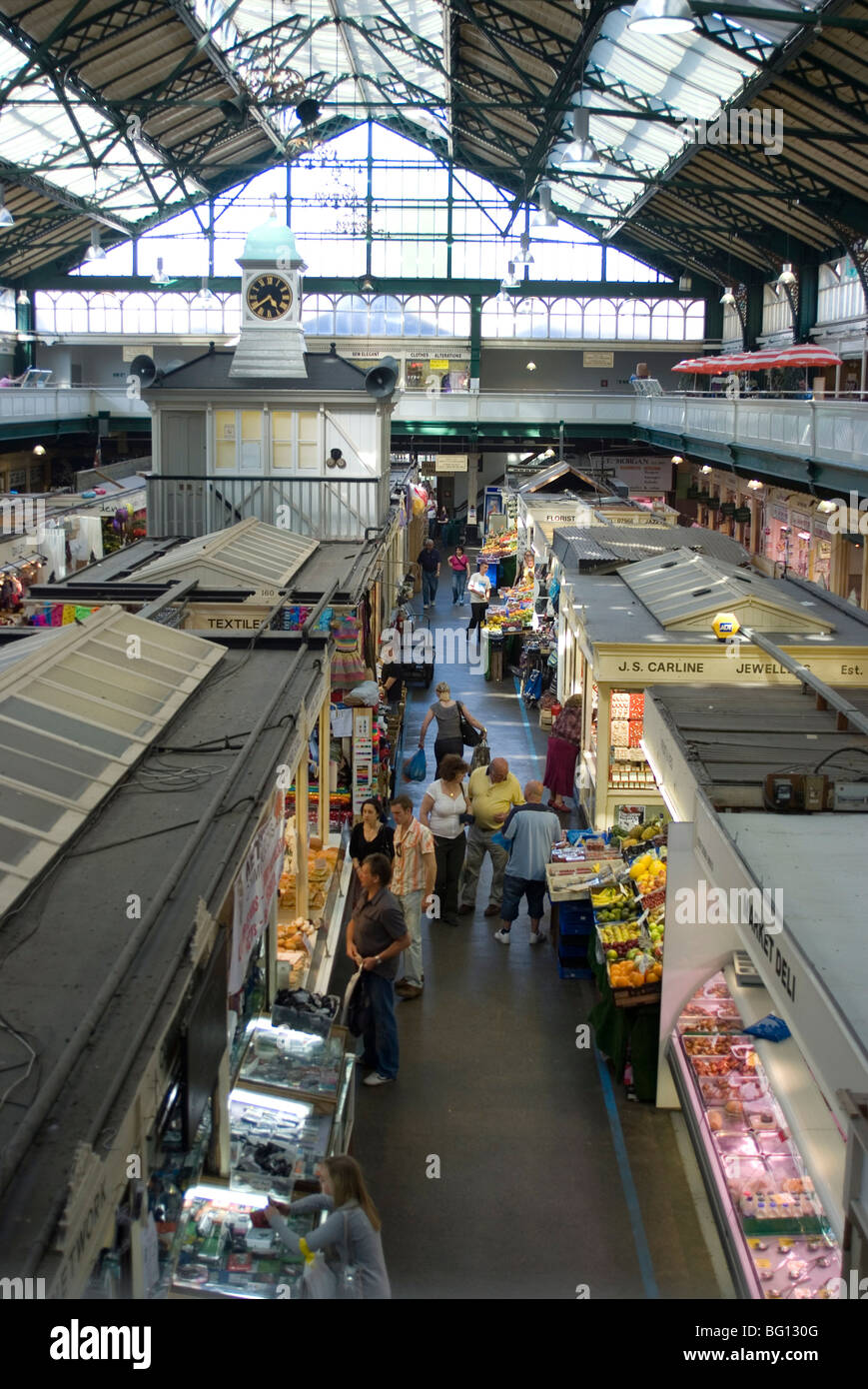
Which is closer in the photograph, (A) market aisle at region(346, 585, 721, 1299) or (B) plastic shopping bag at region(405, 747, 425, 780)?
(A) market aisle at region(346, 585, 721, 1299)

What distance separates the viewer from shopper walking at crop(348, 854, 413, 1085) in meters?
7.39

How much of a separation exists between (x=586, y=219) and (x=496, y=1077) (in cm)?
4090

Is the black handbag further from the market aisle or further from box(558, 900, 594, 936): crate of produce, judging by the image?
box(558, 900, 594, 936): crate of produce

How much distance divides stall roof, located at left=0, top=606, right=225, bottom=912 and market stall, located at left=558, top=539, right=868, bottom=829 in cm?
346

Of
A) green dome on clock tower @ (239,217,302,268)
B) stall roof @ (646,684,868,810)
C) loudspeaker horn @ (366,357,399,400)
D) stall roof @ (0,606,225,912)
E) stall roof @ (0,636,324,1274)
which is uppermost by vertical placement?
green dome on clock tower @ (239,217,302,268)

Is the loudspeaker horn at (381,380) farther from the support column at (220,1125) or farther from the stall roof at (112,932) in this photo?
the support column at (220,1125)

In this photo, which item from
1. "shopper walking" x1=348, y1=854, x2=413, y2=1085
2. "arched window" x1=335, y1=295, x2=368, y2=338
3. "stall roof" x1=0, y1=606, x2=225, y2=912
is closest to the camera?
"stall roof" x1=0, y1=606, x2=225, y2=912

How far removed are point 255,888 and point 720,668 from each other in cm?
556

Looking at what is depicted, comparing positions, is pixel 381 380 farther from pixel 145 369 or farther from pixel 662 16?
pixel 662 16

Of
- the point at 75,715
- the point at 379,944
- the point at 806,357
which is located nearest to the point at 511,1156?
the point at 379,944

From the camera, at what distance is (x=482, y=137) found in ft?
129

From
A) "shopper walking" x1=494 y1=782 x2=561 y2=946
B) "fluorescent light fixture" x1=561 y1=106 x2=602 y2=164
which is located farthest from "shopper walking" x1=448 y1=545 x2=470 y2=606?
"shopper walking" x1=494 y1=782 x2=561 y2=946

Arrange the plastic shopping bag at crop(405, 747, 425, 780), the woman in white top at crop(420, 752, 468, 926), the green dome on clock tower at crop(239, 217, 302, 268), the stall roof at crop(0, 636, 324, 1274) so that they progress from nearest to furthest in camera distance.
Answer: the stall roof at crop(0, 636, 324, 1274) < the woman in white top at crop(420, 752, 468, 926) < the plastic shopping bag at crop(405, 747, 425, 780) < the green dome on clock tower at crop(239, 217, 302, 268)
